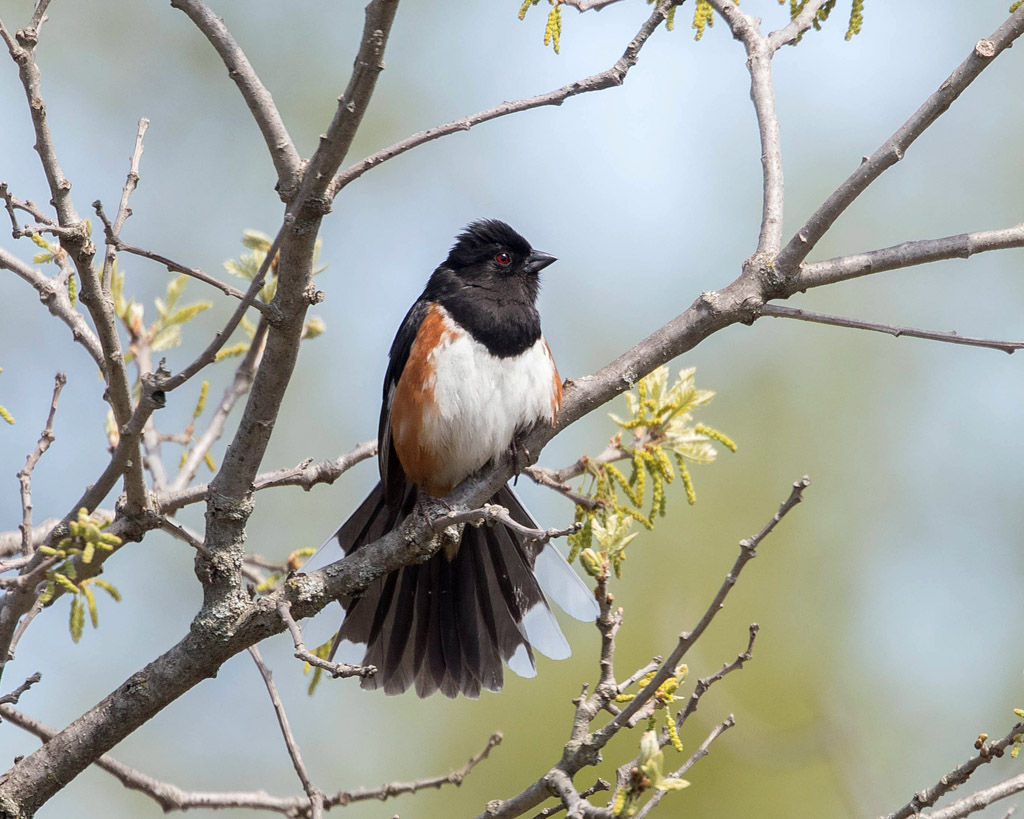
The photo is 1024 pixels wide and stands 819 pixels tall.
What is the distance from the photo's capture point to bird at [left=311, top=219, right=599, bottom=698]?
337cm

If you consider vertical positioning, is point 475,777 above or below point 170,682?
above

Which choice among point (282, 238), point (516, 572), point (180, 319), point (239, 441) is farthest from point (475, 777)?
point (282, 238)

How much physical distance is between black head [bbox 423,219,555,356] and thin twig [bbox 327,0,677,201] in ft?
4.59

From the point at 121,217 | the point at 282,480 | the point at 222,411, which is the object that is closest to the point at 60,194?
the point at 121,217

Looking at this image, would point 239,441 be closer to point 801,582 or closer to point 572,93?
point 572,93

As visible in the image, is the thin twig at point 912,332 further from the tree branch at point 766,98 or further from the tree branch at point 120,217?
the tree branch at point 120,217

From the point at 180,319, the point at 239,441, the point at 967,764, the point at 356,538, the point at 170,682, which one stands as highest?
the point at 180,319

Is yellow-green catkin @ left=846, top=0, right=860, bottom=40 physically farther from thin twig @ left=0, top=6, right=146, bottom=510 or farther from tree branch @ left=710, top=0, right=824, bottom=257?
thin twig @ left=0, top=6, right=146, bottom=510

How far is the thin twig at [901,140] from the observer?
227 centimetres

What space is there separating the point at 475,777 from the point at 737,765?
1275 millimetres

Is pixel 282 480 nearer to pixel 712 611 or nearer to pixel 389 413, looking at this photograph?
pixel 389 413

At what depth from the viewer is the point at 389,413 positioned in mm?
3611

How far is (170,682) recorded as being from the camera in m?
2.38

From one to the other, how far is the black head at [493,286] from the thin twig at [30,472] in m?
1.36
